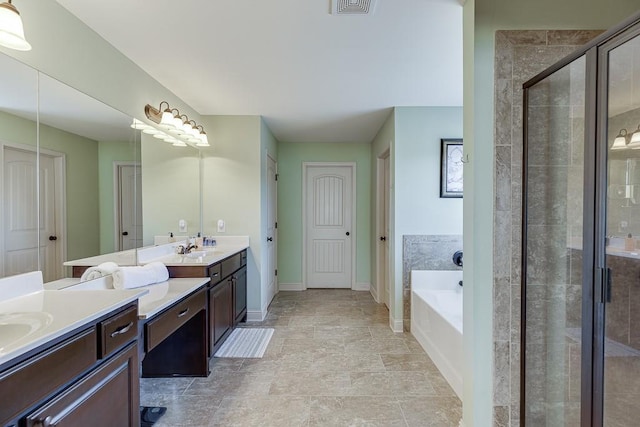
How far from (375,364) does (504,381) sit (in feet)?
3.71

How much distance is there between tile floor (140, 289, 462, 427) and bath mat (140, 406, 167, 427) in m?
0.04

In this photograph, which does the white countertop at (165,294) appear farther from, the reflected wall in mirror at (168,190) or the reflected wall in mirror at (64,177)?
the reflected wall in mirror at (168,190)

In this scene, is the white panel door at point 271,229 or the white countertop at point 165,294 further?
the white panel door at point 271,229

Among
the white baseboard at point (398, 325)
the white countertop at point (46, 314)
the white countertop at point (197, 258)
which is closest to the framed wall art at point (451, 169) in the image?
the white baseboard at point (398, 325)

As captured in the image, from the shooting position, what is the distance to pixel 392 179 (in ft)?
11.3

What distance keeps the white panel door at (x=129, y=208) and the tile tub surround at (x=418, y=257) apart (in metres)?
2.48

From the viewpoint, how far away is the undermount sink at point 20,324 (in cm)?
101

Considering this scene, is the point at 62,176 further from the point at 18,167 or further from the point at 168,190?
the point at 168,190

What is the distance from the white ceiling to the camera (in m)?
1.74

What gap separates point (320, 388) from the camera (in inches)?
87.7

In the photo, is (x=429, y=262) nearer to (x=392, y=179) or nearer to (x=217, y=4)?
(x=392, y=179)

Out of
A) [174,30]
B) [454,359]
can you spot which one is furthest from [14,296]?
[454,359]

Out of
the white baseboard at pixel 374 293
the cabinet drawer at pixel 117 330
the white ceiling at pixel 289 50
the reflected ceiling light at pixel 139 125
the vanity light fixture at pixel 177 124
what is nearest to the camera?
the cabinet drawer at pixel 117 330

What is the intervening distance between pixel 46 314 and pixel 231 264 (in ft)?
6.09
